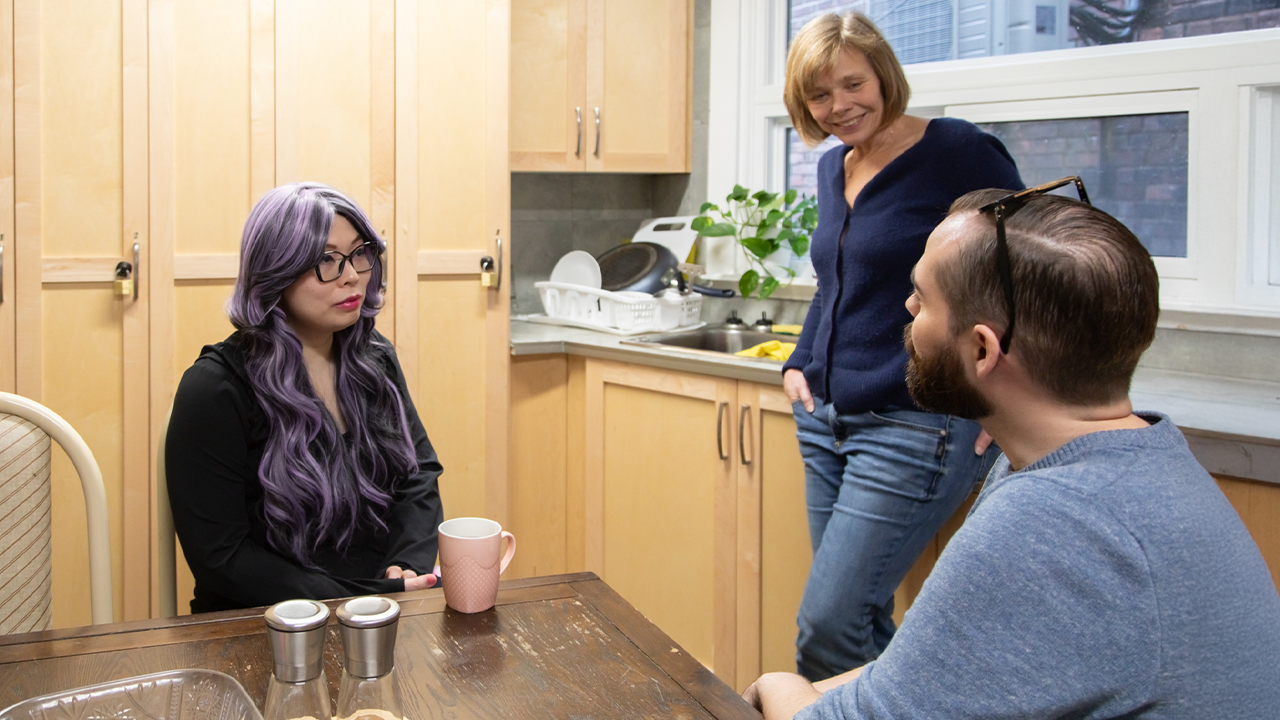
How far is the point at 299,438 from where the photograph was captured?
161 cm

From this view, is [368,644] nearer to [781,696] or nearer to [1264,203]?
[781,696]

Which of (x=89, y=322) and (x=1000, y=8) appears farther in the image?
(x=1000, y=8)

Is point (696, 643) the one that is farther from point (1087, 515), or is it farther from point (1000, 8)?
point (1087, 515)

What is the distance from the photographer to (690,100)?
331cm

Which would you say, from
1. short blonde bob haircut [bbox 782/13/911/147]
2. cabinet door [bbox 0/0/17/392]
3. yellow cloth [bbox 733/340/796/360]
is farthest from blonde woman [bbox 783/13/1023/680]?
cabinet door [bbox 0/0/17/392]

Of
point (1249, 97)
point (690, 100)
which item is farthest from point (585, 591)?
point (690, 100)

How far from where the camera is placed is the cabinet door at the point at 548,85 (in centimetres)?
302

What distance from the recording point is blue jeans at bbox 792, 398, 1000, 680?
5.98 feet

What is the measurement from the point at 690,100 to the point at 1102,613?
2721 mm

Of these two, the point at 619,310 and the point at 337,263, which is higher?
the point at 337,263

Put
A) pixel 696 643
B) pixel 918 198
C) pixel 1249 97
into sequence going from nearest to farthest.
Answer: pixel 918 198 → pixel 1249 97 → pixel 696 643

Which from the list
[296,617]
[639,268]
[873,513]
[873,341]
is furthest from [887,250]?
[639,268]

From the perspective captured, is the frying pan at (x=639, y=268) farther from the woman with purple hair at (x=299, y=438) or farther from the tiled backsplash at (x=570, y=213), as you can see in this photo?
the woman with purple hair at (x=299, y=438)

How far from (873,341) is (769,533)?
698 millimetres
